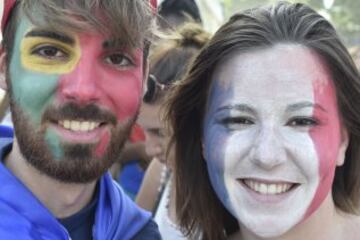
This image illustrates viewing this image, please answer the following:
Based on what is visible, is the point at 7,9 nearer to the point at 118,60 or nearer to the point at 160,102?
the point at 118,60

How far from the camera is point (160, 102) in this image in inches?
131

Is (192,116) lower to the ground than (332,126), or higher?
lower

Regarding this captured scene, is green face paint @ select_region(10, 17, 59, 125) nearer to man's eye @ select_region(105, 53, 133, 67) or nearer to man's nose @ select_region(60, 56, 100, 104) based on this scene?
man's nose @ select_region(60, 56, 100, 104)

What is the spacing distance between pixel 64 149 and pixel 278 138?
72 centimetres

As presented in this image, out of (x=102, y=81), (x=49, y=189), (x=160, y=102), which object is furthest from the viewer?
(x=160, y=102)

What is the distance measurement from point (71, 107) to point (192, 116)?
522 mm

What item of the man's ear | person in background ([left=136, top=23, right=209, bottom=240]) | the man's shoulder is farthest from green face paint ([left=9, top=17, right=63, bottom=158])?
Result: person in background ([left=136, top=23, right=209, bottom=240])

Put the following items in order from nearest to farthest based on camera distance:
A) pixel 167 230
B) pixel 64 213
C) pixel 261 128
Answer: pixel 261 128, pixel 64 213, pixel 167 230

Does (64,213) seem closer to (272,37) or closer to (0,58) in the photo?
(0,58)

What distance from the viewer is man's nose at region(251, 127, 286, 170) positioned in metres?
1.93

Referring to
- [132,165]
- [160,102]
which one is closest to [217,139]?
[160,102]

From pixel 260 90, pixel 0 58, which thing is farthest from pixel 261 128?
pixel 0 58

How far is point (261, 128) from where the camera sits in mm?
1980

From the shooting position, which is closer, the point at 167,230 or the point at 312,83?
the point at 312,83
